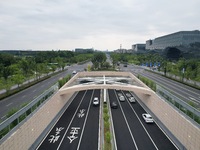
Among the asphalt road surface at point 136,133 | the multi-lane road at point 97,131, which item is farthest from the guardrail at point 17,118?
the asphalt road surface at point 136,133

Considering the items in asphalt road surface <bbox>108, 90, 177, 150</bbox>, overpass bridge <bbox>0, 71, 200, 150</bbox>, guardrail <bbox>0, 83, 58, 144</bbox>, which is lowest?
asphalt road surface <bbox>108, 90, 177, 150</bbox>

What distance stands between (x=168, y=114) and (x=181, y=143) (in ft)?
11.7

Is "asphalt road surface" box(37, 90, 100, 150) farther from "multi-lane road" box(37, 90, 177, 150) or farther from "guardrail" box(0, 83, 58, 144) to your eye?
"guardrail" box(0, 83, 58, 144)

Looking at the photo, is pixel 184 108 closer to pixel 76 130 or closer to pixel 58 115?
pixel 76 130

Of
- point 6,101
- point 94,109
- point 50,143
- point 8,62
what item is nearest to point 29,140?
point 50,143

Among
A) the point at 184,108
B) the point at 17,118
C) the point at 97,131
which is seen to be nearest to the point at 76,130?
the point at 97,131

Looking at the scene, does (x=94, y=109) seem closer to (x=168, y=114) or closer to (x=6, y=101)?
(x=168, y=114)

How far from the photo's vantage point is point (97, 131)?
19.6 m

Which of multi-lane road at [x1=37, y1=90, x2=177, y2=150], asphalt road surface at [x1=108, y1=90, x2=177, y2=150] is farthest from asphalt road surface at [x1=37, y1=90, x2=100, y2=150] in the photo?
asphalt road surface at [x1=108, y1=90, x2=177, y2=150]

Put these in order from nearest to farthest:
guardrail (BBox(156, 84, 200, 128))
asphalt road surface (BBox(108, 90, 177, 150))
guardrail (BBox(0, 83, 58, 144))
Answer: guardrail (BBox(0, 83, 58, 144))
guardrail (BBox(156, 84, 200, 128))
asphalt road surface (BBox(108, 90, 177, 150))

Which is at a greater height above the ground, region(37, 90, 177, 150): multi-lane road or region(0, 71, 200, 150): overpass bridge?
region(0, 71, 200, 150): overpass bridge

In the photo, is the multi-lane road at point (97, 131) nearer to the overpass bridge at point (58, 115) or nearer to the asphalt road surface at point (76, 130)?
the asphalt road surface at point (76, 130)

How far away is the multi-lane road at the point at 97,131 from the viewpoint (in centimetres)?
1670

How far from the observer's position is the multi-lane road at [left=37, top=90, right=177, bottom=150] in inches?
658
